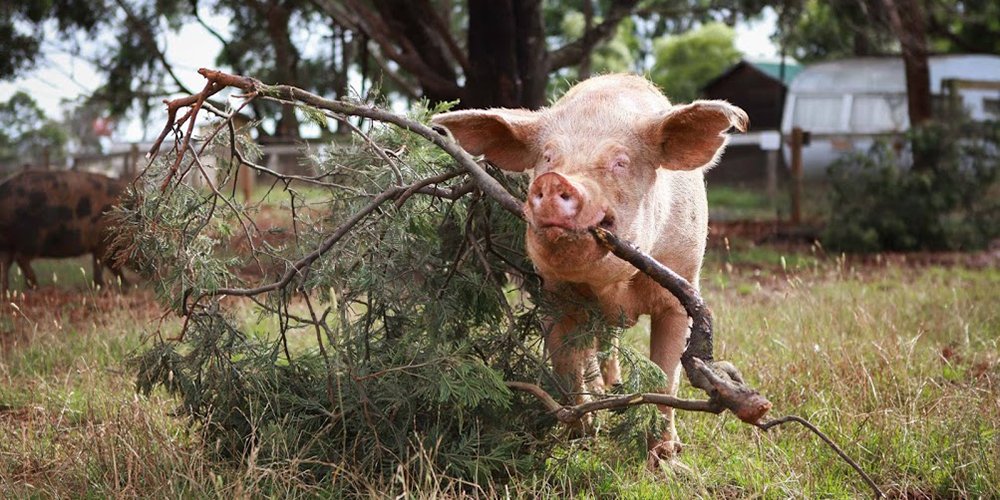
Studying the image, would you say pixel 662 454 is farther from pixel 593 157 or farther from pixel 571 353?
pixel 593 157

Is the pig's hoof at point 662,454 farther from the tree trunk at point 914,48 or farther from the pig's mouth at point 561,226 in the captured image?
the tree trunk at point 914,48

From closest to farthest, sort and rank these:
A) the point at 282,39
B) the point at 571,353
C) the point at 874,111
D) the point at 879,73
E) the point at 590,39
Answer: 1. the point at 571,353
2. the point at 590,39
3. the point at 282,39
4. the point at 874,111
5. the point at 879,73

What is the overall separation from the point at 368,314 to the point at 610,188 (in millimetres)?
1132

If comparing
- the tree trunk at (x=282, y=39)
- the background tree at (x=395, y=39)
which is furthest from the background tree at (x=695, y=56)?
the tree trunk at (x=282, y=39)

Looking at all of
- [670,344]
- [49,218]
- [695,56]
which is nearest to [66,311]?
[49,218]

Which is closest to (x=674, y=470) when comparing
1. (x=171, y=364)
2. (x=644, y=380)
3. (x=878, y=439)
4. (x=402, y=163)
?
(x=644, y=380)

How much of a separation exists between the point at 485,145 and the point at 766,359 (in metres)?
2.34

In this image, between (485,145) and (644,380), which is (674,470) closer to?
(644,380)

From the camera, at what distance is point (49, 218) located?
32.3 feet

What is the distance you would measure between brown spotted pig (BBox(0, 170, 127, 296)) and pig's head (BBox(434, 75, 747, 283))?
6630mm

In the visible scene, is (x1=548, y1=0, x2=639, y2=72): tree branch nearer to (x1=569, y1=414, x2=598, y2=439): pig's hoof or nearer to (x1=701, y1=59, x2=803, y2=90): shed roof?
(x1=569, y1=414, x2=598, y2=439): pig's hoof

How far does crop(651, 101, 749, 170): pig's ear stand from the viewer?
3715 millimetres

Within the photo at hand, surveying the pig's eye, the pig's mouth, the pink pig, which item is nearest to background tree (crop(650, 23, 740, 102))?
the pink pig

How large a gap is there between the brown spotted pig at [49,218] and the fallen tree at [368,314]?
5.85 meters
